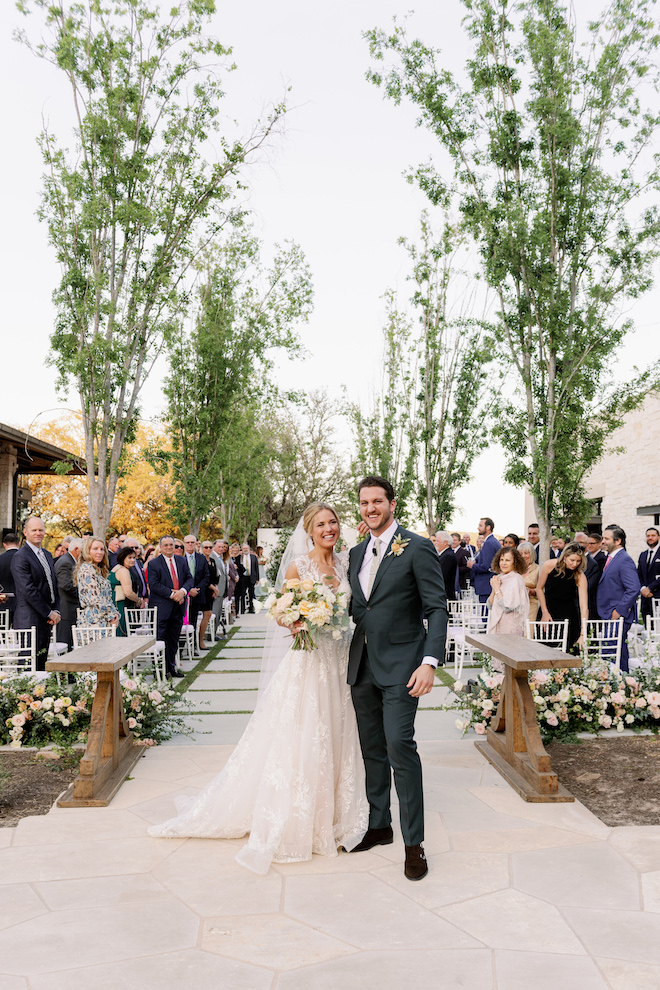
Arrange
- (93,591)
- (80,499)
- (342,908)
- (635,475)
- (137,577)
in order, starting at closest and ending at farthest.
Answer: (342,908), (93,591), (137,577), (635,475), (80,499)

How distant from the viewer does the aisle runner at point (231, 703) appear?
759 cm

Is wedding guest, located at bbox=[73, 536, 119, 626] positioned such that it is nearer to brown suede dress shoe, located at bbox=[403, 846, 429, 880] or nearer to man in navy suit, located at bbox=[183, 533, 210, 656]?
man in navy suit, located at bbox=[183, 533, 210, 656]

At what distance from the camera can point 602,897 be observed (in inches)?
154

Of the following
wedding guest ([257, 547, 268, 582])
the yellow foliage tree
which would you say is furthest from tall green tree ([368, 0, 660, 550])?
the yellow foliage tree

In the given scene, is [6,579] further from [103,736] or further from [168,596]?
[103,736]

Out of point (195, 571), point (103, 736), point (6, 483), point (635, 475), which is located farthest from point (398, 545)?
point (635, 475)

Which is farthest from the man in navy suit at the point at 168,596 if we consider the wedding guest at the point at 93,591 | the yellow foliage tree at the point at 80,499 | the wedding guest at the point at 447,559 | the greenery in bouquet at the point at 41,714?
the yellow foliage tree at the point at 80,499

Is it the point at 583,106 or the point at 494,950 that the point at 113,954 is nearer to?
the point at 494,950

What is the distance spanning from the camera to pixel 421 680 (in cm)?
416

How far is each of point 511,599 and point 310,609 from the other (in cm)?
410

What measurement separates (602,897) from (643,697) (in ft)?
12.8

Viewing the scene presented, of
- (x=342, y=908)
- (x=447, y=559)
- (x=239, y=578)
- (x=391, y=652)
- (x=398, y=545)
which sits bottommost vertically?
(x=342, y=908)

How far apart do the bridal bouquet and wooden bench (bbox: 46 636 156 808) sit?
1.78 metres

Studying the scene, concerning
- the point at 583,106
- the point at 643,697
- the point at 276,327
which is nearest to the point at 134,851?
the point at 643,697
